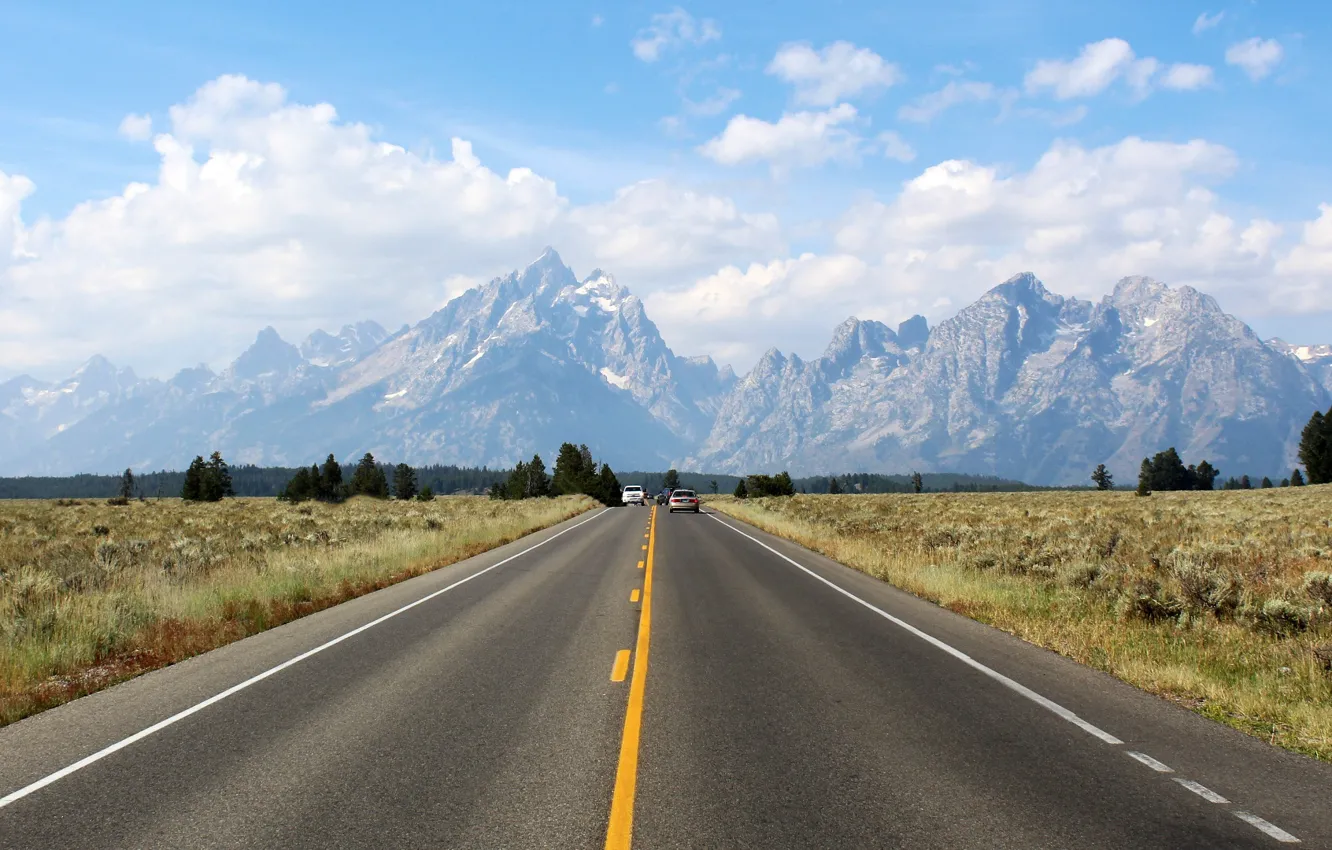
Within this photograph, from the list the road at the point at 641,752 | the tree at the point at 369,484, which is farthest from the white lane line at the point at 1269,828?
the tree at the point at 369,484

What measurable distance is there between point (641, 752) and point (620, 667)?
3057mm

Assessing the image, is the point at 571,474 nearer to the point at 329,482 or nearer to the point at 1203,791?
the point at 329,482

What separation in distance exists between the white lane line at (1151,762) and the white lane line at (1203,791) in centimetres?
17

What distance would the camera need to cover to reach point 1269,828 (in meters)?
4.80

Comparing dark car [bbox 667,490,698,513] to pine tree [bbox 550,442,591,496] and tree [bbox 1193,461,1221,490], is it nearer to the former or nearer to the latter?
pine tree [bbox 550,442,591,496]

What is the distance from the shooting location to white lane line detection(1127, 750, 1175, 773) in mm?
5875

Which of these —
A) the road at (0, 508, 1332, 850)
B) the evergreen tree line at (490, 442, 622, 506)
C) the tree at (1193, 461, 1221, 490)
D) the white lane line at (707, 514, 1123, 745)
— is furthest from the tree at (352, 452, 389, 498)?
the tree at (1193, 461, 1221, 490)

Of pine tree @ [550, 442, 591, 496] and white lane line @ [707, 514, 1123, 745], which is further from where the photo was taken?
pine tree @ [550, 442, 591, 496]

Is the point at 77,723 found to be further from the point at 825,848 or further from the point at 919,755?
the point at 919,755

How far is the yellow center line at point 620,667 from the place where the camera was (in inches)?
339

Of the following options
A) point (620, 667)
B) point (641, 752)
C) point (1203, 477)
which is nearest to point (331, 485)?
point (620, 667)

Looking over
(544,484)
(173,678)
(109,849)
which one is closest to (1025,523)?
(173,678)

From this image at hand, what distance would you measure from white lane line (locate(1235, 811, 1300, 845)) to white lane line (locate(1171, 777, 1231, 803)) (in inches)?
9.0

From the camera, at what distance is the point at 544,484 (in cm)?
11631
